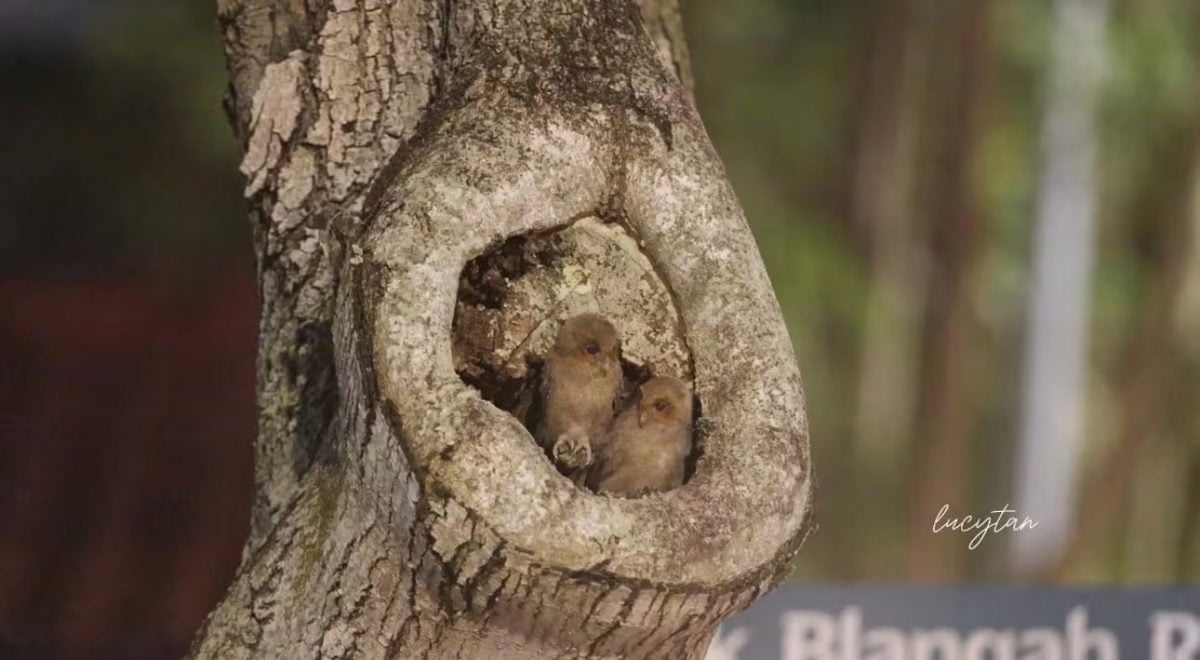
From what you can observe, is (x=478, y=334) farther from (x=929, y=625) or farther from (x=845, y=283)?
(x=845, y=283)

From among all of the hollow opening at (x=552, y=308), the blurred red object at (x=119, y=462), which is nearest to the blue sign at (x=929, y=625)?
the hollow opening at (x=552, y=308)

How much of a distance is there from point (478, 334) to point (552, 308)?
0.13 metres

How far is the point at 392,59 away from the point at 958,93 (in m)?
7.85

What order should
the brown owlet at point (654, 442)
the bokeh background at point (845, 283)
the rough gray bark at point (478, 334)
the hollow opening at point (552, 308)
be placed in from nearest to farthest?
1. the rough gray bark at point (478, 334)
2. the brown owlet at point (654, 442)
3. the hollow opening at point (552, 308)
4. the bokeh background at point (845, 283)

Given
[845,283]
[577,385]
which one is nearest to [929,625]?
[577,385]

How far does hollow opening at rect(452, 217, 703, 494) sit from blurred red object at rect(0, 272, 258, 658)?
262 cm

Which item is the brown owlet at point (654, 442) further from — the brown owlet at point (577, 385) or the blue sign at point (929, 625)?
the blue sign at point (929, 625)

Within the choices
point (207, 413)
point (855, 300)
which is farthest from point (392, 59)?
point (855, 300)

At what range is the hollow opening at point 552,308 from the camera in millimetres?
2844

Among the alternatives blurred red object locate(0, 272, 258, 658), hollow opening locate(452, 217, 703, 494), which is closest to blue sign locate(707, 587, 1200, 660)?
hollow opening locate(452, 217, 703, 494)

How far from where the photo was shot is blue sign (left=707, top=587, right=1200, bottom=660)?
4176mm

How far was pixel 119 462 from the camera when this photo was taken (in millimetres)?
6035

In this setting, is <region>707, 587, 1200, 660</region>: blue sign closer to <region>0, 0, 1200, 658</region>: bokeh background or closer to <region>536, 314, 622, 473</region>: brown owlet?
<region>536, 314, 622, 473</region>: brown owlet

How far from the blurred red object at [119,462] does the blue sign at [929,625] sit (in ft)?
6.06
